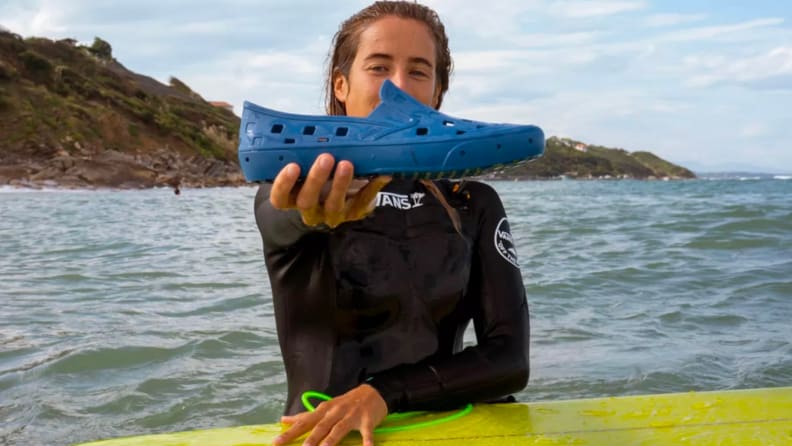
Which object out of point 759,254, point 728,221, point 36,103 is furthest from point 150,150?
point 759,254

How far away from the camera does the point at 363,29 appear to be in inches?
82.9

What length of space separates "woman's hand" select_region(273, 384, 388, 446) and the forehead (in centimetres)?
83

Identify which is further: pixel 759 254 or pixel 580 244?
pixel 580 244

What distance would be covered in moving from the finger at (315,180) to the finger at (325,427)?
0.62 metres

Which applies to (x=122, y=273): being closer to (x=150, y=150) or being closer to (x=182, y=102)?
(x=150, y=150)

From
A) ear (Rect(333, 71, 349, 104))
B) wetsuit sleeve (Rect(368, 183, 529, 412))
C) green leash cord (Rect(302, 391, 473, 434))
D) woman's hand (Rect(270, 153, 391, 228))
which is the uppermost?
ear (Rect(333, 71, 349, 104))

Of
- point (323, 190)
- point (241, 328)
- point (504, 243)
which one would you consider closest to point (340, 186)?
point (323, 190)

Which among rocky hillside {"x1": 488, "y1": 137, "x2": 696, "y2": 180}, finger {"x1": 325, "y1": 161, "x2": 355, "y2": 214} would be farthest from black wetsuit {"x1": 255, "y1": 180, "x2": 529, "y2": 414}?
rocky hillside {"x1": 488, "y1": 137, "x2": 696, "y2": 180}

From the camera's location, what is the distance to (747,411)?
7.70ft

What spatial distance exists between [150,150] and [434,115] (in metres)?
48.2

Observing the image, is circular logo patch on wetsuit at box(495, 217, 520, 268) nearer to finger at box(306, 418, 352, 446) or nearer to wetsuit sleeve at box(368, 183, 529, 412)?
wetsuit sleeve at box(368, 183, 529, 412)

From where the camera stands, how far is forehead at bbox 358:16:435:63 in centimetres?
204

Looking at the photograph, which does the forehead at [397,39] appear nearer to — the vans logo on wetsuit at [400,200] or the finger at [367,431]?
the vans logo on wetsuit at [400,200]

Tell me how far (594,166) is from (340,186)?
342ft
